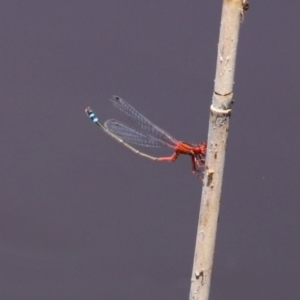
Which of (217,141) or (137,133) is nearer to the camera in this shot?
(217,141)

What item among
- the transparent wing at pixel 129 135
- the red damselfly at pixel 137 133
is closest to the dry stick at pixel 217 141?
the red damselfly at pixel 137 133

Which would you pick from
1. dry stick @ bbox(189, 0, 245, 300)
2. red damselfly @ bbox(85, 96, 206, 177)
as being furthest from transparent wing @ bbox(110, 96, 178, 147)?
dry stick @ bbox(189, 0, 245, 300)

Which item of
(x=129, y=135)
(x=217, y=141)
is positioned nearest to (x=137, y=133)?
(x=129, y=135)

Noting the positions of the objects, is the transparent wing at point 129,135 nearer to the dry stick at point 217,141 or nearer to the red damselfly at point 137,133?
the red damselfly at point 137,133

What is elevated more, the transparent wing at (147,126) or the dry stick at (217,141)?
the transparent wing at (147,126)

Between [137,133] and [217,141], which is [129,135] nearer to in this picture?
[137,133]
